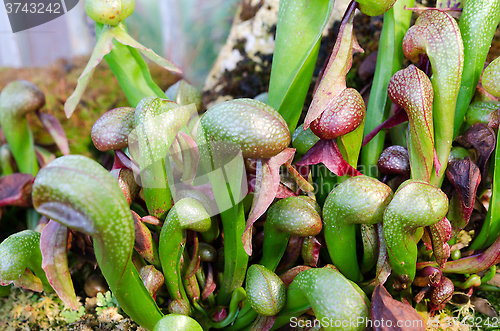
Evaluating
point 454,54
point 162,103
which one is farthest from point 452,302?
point 162,103

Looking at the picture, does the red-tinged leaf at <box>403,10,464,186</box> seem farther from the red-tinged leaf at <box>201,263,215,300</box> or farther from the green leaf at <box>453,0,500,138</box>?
the red-tinged leaf at <box>201,263,215,300</box>

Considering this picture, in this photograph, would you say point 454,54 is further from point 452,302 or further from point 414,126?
point 452,302

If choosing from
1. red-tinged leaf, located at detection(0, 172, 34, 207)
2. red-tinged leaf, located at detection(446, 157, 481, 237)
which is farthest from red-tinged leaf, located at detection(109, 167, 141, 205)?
red-tinged leaf, located at detection(446, 157, 481, 237)

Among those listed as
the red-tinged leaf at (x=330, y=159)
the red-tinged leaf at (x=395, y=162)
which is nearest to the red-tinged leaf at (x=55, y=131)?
the red-tinged leaf at (x=330, y=159)

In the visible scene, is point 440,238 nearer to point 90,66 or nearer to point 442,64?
point 442,64

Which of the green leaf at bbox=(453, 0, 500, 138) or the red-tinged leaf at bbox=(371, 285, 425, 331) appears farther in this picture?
the green leaf at bbox=(453, 0, 500, 138)

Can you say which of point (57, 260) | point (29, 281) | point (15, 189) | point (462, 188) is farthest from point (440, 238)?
point (15, 189)

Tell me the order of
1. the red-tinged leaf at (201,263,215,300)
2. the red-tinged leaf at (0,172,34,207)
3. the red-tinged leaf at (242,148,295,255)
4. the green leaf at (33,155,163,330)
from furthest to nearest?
the red-tinged leaf at (0,172,34,207) < the red-tinged leaf at (201,263,215,300) < the red-tinged leaf at (242,148,295,255) < the green leaf at (33,155,163,330)
